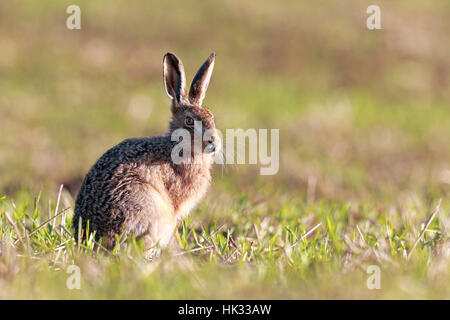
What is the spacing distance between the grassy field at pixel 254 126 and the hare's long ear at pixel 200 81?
1172 mm

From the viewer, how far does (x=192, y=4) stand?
20.6 metres

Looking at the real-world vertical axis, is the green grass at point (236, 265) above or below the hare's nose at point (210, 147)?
below

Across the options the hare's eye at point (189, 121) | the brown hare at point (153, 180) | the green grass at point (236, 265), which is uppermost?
the hare's eye at point (189, 121)

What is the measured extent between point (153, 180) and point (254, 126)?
7290mm

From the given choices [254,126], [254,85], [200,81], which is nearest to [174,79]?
[200,81]

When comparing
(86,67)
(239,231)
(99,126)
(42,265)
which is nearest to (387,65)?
(86,67)

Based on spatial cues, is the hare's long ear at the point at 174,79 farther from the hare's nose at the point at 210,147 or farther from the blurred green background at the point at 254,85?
the blurred green background at the point at 254,85

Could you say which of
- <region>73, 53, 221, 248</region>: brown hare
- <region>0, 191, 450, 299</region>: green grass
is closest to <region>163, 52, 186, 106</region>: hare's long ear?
<region>73, 53, 221, 248</region>: brown hare

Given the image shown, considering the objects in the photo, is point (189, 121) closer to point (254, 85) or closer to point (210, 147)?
point (210, 147)

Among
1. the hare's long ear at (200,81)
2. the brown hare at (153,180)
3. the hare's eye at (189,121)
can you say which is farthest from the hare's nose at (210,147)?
the hare's long ear at (200,81)

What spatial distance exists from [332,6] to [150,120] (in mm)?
12048

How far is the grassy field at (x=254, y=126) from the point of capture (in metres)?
4.16

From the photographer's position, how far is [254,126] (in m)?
12.8
